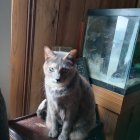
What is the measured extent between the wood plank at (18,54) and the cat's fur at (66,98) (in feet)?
0.91

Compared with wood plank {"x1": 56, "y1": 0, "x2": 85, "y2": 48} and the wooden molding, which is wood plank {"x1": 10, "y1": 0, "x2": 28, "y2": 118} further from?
wood plank {"x1": 56, "y1": 0, "x2": 85, "y2": 48}

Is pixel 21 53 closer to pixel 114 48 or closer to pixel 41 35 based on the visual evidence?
pixel 41 35

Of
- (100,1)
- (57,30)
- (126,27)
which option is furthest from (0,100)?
(100,1)

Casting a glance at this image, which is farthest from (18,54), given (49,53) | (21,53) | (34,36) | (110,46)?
(110,46)

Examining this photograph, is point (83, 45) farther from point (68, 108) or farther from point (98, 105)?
point (68, 108)

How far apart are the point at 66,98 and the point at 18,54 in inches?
16.6

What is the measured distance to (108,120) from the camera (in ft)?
4.11

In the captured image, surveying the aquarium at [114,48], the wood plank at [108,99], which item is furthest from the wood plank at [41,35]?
the wood plank at [108,99]

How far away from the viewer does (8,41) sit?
116 cm

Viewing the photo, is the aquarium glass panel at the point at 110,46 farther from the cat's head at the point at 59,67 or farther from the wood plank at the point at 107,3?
the cat's head at the point at 59,67

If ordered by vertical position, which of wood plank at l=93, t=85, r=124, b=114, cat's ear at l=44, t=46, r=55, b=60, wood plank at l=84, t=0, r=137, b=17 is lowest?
wood plank at l=93, t=85, r=124, b=114

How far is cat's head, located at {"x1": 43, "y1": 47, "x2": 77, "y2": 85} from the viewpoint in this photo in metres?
0.88

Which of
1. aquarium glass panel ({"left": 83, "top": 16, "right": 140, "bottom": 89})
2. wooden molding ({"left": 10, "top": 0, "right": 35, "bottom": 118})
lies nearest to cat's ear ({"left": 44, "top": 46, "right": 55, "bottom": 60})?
wooden molding ({"left": 10, "top": 0, "right": 35, "bottom": 118})

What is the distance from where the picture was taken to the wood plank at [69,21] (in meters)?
1.25
